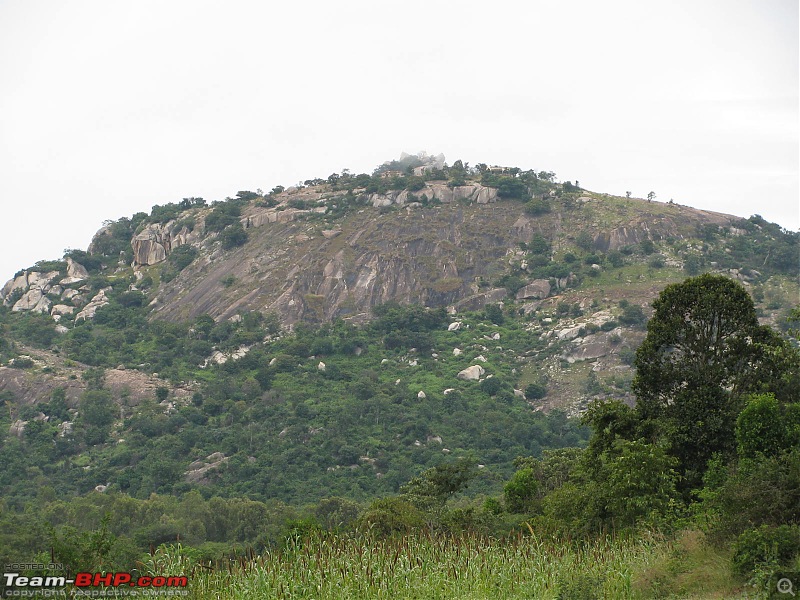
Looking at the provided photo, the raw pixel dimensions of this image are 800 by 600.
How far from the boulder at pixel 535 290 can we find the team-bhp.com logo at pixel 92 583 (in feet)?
264

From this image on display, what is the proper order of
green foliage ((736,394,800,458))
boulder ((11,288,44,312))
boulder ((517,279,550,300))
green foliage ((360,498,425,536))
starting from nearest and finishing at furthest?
green foliage ((736,394,800,458)), green foliage ((360,498,425,536)), boulder ((517,279,550,300)), boulder ((11,288,44,312))

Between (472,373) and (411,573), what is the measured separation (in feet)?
217

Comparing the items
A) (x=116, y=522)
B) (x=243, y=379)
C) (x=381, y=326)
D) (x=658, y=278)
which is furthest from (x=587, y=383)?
(x=116, y=522)

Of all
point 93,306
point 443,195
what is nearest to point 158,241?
point 93,306

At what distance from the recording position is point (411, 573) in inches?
501

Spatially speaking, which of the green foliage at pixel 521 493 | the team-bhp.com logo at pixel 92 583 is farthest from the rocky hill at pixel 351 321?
the team-bhp.com logo at pixel 92 583

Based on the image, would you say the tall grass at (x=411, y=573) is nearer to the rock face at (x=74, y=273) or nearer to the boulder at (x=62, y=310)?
the boulder at (x=62, y=310)

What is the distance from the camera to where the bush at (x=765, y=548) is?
475 inches

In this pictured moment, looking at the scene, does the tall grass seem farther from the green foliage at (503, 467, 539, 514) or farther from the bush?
the green foliage at (503, 467, 539, 514)

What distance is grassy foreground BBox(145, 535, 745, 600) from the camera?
39.7 ft

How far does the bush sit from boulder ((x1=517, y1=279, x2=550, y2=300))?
257 ft

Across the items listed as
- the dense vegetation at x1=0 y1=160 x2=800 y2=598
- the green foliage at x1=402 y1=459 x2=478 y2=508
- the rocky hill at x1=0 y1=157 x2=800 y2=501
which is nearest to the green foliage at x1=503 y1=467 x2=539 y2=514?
the dense vegetation at x1=0 y1=160 x2=800 y2=598

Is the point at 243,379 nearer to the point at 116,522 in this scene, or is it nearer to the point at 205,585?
the point at 116,522

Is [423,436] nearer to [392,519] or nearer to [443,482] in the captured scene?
[443,482]
